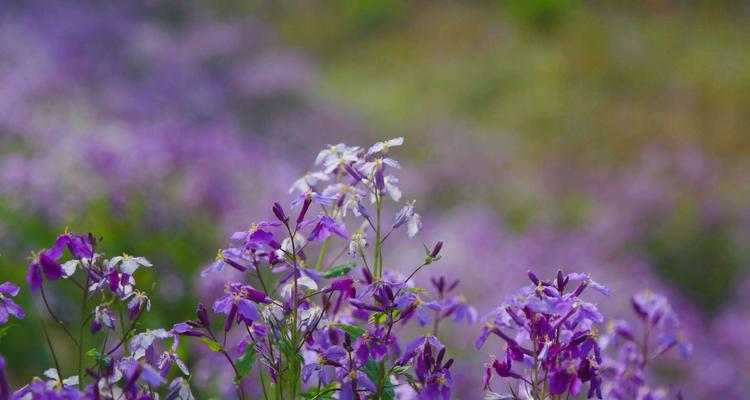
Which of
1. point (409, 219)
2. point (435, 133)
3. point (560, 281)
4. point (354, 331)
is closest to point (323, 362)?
A: point (354, 331)

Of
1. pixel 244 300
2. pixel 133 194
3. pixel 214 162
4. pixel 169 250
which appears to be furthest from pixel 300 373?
pixel 214 162

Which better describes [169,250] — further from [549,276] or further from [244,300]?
[244,300]

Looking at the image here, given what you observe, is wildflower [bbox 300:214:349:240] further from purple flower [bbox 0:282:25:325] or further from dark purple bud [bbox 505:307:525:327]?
purple flower [bbox 0:282:25:325]

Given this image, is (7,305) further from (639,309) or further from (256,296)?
(639,309)

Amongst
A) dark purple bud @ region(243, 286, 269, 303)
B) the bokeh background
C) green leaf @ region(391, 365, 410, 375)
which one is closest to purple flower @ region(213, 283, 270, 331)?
dark purple bud @ region(243, 286, 269, 303)

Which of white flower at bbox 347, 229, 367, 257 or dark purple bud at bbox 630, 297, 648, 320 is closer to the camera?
white flower at bbox 347, 229, 367, 257

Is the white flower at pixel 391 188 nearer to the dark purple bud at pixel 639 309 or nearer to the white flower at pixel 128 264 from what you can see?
the white flower at pixel 128 264
